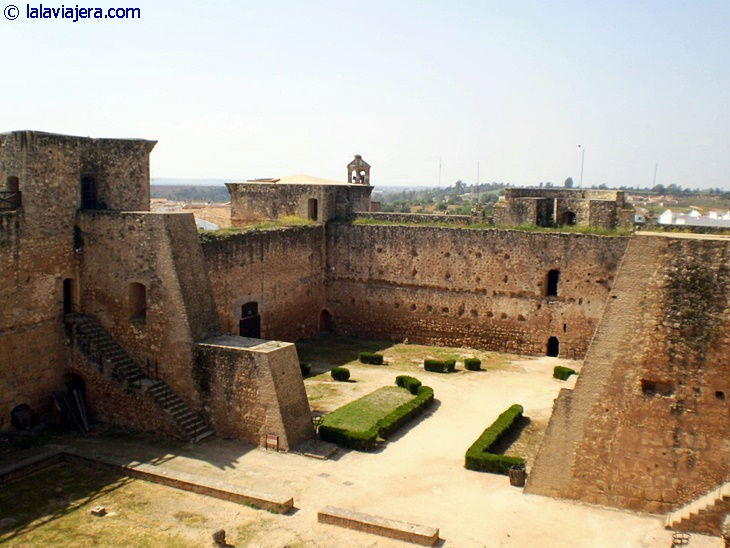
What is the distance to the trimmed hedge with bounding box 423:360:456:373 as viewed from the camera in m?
25.9

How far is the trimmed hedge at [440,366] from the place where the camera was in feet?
84.9

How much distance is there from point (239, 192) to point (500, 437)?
1941cm

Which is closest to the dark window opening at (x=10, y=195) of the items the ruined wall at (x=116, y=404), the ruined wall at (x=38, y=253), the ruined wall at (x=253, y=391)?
the ruined wall at (x=38, y=253)

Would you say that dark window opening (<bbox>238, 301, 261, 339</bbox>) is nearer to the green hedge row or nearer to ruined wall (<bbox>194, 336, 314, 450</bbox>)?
ruined wall (<bbox>194, 336, 314, 450</bbox>)

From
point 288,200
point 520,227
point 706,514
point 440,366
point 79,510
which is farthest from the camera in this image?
point 288,200

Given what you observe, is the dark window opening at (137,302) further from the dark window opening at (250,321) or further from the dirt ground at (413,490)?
the dark window opening at (250,321)

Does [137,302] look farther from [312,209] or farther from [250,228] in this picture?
[312,209]

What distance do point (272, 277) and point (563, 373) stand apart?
36.7 ft

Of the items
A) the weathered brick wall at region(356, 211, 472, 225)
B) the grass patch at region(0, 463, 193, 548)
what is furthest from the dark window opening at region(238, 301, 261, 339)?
the grass patch at region(0, 463, 193, 548)

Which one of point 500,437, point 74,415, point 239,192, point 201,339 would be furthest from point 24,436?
point 239,192

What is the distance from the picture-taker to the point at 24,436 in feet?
Result: 61.0

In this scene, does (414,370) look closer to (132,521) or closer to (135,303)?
(135,303)

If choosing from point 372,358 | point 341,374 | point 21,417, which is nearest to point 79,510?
point 21,417

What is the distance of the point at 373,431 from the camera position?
61.7 feet
